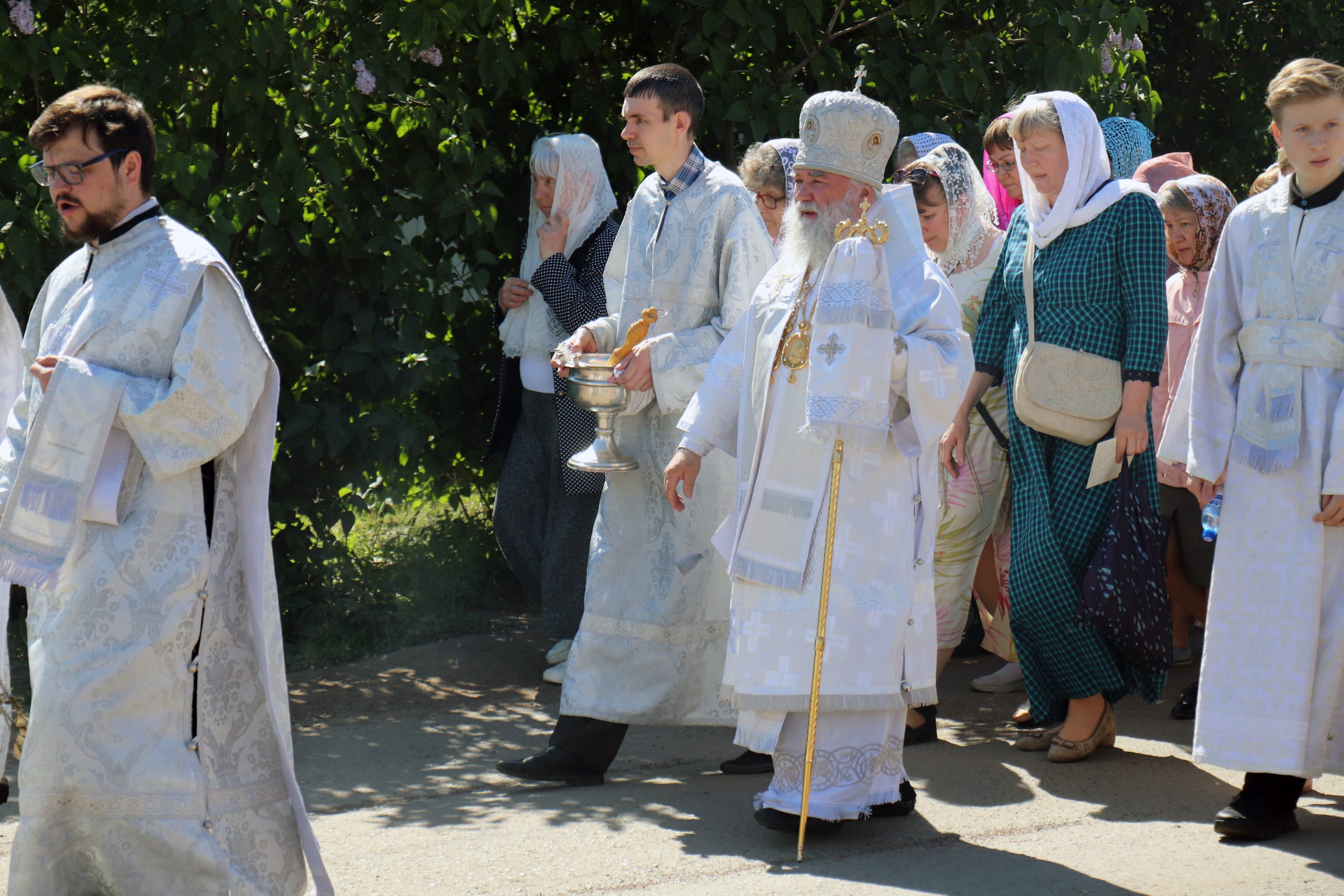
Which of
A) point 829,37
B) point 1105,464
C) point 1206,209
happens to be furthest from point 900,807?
point 829,37

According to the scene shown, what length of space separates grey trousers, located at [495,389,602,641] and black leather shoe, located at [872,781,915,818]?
221 cm

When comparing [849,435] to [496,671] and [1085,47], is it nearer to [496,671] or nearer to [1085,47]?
[496,671]

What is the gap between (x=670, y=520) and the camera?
17.1 ft

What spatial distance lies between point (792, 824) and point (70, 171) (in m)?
2.48

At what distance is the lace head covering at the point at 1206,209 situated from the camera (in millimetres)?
5980

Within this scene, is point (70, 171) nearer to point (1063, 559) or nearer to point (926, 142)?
point (1063, 559)

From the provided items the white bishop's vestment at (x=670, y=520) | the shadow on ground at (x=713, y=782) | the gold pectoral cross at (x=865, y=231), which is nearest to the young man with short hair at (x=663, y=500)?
the white bishop's vestment at (x=670, y=520)

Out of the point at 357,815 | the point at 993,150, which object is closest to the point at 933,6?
the point at 993,150

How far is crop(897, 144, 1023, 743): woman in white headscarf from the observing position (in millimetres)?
5867

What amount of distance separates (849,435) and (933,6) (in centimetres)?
352

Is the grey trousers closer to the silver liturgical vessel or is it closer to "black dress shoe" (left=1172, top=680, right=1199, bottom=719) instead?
the silver liturgical vessel

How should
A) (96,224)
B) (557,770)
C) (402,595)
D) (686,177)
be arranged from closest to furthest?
(96,224) < (557,770) < (686,177) < (402,595)

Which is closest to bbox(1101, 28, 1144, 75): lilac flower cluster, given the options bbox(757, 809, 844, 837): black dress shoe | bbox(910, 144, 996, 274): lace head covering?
bbox(910, 144, 996, 274): lace head covering

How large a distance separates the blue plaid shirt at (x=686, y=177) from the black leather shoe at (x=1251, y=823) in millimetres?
2544
